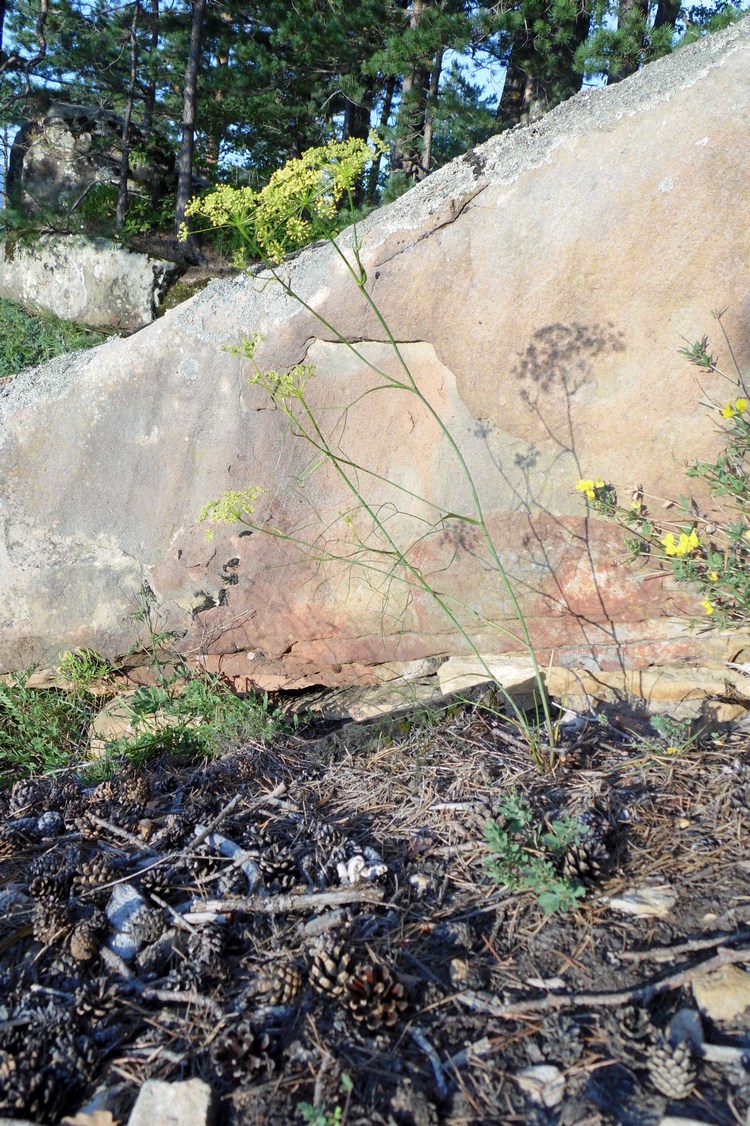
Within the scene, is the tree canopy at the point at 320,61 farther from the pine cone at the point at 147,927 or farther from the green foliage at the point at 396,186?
the pine cone at the point at 147,927

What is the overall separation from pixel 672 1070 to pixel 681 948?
268mm

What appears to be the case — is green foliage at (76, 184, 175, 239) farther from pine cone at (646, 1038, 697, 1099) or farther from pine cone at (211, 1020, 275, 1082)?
pine cone at (646, 1038, 697, 1099)

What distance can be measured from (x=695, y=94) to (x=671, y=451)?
1131 mm

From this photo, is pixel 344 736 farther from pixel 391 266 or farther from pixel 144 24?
pixel 144 24

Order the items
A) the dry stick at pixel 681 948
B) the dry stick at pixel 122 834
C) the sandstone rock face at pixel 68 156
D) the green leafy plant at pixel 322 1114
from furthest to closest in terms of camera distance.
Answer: the sandstone rock face at pixel 68 156 → the dry stick at pixel 122 834 → the dry stick at pixel 681 948 → the green leafy plant at pixel 322 1114

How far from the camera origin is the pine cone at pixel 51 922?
1.76 meters

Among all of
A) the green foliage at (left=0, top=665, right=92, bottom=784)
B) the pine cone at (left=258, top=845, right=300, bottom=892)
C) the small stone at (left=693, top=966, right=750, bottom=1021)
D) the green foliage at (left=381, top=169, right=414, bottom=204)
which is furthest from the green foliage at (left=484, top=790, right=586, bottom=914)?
the green foliage at (left=381, top=169, right=414, bottom=204)

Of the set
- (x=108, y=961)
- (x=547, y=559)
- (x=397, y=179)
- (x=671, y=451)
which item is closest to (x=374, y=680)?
(x=547, y=559)

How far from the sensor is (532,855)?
69.9 inches

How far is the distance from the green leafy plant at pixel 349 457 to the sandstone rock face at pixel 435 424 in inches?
0.9

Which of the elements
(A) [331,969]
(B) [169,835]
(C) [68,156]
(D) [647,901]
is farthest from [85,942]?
(C) [68,156]

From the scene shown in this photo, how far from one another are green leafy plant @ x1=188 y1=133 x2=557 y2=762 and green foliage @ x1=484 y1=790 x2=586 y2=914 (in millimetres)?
317

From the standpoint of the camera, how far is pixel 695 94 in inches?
97.2

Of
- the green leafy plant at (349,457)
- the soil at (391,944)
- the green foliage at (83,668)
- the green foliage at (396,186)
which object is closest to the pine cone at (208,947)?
the soil at (391,944)
